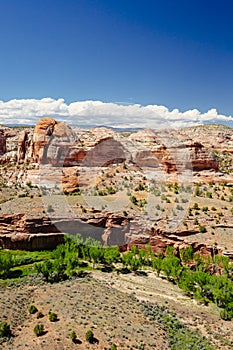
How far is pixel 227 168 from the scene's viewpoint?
65.5 m

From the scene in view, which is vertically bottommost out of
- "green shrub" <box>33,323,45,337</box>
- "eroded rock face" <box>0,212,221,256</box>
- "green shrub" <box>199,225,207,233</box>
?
"green shrub" <box>33,323,45,337</box>

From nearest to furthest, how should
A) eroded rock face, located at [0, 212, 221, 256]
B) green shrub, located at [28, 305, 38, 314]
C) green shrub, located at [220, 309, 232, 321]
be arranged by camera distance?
green shrub, located at [28, 305, 38, 314]
green shrub, located at [220, 309, 232, 321]
eroded rock face, located at [0, 212, 221, 256]

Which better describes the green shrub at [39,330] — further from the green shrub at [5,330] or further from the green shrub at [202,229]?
the green shrub at [202,229]

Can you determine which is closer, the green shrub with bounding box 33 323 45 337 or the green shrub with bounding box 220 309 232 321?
the green shrub with bounding box 33 323 45 337

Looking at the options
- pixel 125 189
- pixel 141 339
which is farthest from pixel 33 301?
pixel 125 189

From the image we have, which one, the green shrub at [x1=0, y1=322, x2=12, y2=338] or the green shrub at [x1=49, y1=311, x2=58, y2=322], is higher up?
the green shrub at [x1=49, y1=311, x2=58, y2=322]

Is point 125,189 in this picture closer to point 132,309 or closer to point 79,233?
point 79,233

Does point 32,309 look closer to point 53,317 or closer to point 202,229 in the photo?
point 53,317

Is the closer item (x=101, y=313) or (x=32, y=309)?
(x=101, y=313)

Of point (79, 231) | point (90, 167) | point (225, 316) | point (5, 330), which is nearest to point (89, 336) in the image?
point (5, 330)

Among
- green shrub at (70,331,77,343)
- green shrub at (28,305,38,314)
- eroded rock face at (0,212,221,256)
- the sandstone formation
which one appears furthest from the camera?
the sandstone formation

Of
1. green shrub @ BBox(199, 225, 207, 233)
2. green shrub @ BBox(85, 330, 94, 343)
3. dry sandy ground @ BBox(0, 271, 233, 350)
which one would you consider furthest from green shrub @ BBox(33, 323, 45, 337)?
green shrub @ BBox(199, 225, 207, 233)

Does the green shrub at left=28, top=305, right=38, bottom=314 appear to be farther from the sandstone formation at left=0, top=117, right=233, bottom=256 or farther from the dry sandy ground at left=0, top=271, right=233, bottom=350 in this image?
the sandstone formation at left=0, top=117, right=233, bottom=256

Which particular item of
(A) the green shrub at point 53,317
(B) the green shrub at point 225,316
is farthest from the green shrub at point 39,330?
(B) the green shrub at point 225,316
